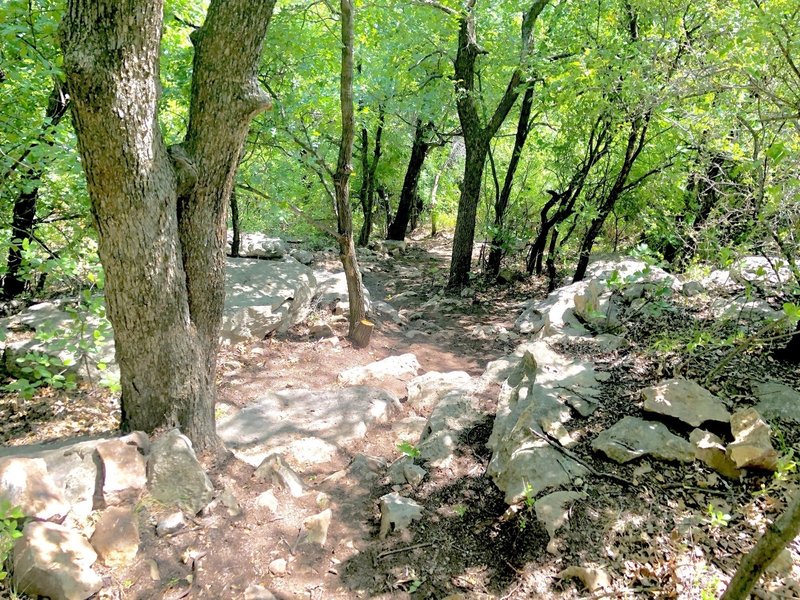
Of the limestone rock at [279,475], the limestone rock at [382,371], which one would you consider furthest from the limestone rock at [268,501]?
the limestone rock at [382,371]

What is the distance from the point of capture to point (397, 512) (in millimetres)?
3375

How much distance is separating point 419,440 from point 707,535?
2.38m

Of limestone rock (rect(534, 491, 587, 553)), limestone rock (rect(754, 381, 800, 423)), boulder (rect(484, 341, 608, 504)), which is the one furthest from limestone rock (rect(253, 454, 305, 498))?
limestone rock (rect(754, 381, 800, 423))

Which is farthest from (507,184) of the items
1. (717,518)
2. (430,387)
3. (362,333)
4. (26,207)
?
(717,518)

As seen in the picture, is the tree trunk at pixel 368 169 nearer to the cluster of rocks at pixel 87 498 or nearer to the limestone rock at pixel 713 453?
the cluster of rocks at pixel 87 498

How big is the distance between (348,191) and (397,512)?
189 inches

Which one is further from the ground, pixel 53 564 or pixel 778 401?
pixel 778 401

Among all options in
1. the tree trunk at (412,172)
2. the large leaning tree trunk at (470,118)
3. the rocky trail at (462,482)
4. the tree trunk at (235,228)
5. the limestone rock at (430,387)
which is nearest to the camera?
the rocky trail at (462,482)

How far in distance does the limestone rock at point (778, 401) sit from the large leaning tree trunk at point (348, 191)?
16.3 ft

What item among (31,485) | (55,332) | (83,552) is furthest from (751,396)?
(55,332)

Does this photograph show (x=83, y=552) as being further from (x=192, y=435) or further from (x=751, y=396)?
(x=751, y=396)

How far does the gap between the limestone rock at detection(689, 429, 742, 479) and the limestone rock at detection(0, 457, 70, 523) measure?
3.71 m

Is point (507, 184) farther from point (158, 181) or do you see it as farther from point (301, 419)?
point (158, 181)

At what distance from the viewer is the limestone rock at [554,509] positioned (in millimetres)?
2861
